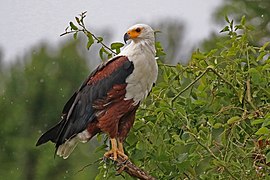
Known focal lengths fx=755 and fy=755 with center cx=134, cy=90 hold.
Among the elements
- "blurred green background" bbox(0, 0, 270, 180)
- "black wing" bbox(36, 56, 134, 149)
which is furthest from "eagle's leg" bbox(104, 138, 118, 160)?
"blurred green background" bbox(0, 0, 270, 180)

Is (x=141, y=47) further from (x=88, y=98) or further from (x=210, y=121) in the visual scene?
(x=210, y=121)

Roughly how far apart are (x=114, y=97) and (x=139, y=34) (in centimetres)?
19

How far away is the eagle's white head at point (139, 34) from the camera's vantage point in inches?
83.0

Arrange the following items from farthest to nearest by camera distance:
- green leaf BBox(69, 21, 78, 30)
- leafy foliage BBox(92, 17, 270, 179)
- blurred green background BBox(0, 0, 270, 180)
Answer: blurred green background BBox(0, 0, 270, 180) → green leaf BBox(69, 21, 78, 30) → leafy foliage BBox(92, 17, 270, 179)

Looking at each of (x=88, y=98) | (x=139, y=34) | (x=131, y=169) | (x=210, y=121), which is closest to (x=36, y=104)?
(x=88, y=98)

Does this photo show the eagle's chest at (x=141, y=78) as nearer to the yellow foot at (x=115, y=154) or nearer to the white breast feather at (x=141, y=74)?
the white breast feather at (x=141, y=74)

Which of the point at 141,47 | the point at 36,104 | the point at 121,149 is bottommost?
the point at 36,104

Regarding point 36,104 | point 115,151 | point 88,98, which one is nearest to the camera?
point 115,151

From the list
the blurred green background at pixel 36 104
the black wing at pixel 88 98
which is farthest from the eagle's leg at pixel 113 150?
the blurred green background at pixel 36 104

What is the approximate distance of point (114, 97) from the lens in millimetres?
2125

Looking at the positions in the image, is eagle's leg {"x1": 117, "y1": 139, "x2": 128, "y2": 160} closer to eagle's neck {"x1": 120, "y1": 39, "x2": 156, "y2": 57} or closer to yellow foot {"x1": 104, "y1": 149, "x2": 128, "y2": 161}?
yellow foot {"x1": 104, "y1": 149, "x2": 128, "y2": 161}

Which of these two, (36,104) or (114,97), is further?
(36,104)

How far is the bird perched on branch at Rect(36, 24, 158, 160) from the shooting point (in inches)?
81.7

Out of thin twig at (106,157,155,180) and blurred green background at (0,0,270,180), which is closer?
thin twig at (106,157,155,180)
